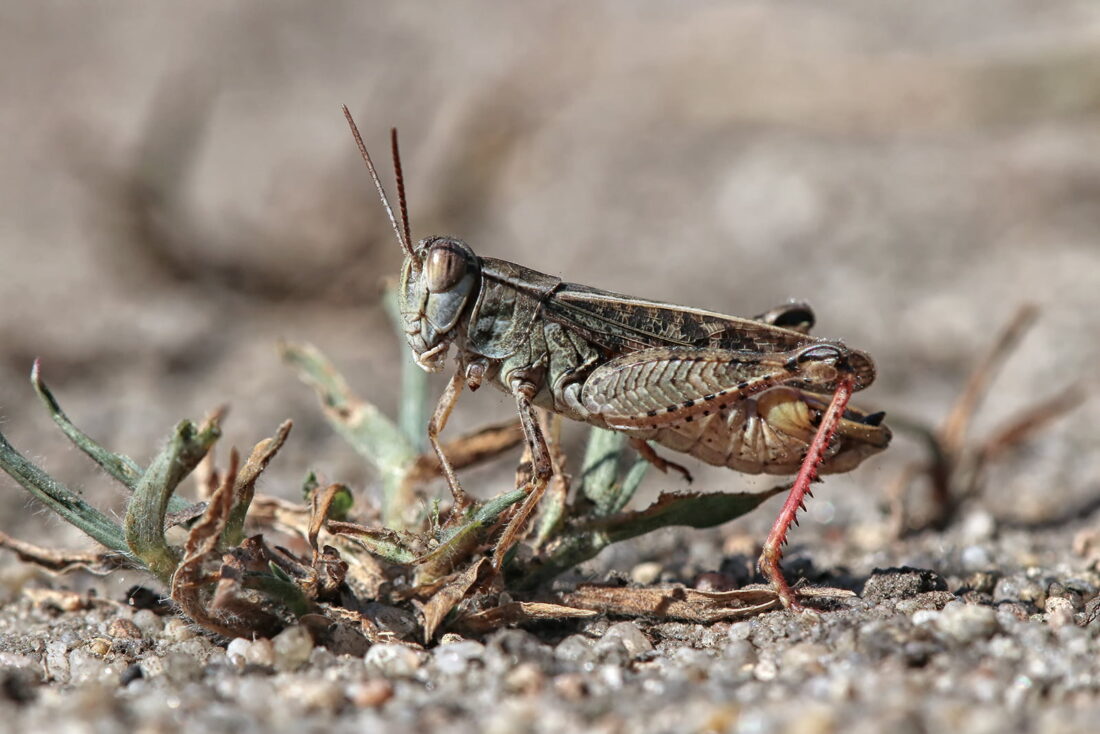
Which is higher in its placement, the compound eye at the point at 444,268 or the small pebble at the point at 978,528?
the compound eye at the point at 444,268

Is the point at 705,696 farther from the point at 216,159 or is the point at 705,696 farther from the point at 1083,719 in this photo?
the point at 216,159

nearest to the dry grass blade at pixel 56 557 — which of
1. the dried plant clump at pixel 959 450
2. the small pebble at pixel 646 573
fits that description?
the small pebble at pixel 646 573

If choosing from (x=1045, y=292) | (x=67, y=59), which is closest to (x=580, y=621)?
(x=1045, y=292)

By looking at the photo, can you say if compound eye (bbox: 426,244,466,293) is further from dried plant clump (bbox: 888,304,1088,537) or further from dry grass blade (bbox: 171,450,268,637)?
dried plant clump (bbox: 888,304,1088,537)

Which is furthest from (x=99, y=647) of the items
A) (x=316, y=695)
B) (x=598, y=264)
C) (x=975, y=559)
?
(x=598, y=264)

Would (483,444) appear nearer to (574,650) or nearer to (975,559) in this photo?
(574,650)

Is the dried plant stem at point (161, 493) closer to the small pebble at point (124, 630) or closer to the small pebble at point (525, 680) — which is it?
the small pebble at point (124, 630)

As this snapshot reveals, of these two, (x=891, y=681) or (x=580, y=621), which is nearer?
(x=891, y=681)
